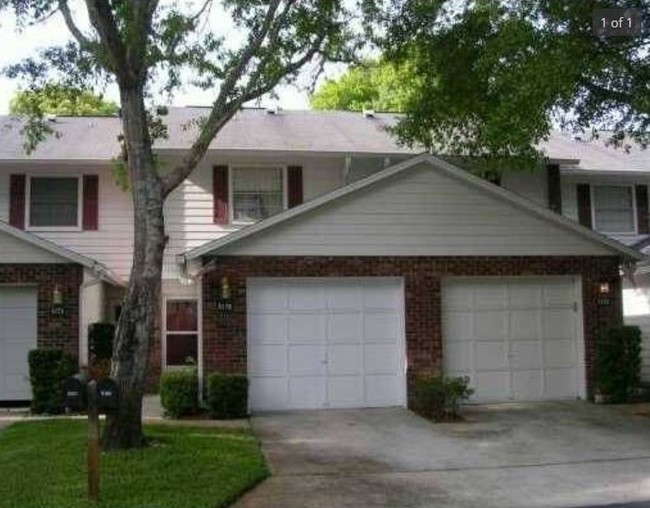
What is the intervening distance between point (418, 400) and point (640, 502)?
667 centimetres

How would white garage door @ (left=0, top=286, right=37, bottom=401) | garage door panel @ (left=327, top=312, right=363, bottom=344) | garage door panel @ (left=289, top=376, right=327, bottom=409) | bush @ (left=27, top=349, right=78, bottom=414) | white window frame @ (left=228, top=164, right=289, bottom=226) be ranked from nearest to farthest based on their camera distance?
bush @ (left=27, top=349, right=78, bottom=414) < garage door panel @ (left=289, top=376, right=327, bottom=409) < garage door panel @ (left=327, top=312, right=363, bottom=344) < white garage door @ (left=0, top=286, right=37, bottom=401) < white window frame @ (left=228, top=164, right=289, bottom=226)

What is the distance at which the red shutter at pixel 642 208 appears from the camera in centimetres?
2234

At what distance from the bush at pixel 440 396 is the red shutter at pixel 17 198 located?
404 inches

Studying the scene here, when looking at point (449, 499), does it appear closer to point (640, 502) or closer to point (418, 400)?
point (640, 502)

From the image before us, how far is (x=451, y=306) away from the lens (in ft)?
55.8

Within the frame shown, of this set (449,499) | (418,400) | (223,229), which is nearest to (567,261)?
(418,400)

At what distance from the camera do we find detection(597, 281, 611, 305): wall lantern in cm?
1730

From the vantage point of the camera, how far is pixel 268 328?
53.5 ft

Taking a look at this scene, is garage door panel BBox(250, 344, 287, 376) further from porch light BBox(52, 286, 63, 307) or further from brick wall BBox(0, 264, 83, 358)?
porch light BBox(52, 286, 63, 307)

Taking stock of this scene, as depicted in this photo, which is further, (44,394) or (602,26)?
(44,394)

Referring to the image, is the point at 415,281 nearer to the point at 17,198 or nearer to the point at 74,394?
the point at 74,394

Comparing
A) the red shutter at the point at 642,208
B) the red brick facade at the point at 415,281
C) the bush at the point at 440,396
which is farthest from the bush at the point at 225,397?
the red shutter at the point at 642,208

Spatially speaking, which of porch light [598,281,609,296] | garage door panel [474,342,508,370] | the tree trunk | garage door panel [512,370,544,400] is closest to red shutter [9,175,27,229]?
the tree trunk

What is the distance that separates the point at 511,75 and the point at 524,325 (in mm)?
6280
